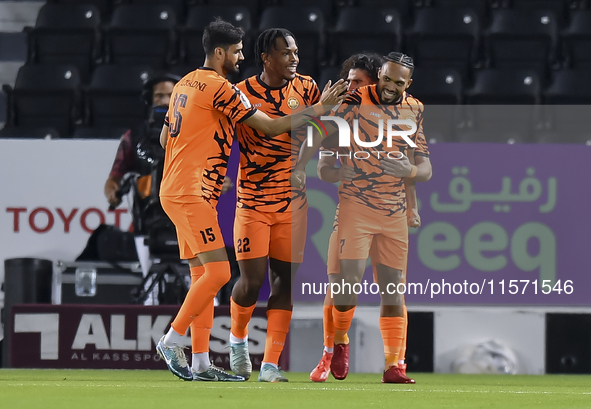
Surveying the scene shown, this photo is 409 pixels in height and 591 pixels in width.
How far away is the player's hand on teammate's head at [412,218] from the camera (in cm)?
520

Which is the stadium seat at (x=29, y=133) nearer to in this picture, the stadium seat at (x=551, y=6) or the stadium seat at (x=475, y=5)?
the stadium seat at (x=475, y=5)

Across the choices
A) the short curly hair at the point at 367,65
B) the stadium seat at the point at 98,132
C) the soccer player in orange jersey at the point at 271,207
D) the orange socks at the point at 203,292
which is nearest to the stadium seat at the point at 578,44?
the stadium seat at the point at 98,132

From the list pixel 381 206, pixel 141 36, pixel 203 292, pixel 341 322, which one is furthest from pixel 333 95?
pixel 141 36

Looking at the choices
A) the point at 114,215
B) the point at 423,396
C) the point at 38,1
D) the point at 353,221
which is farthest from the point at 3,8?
the point at 423,396

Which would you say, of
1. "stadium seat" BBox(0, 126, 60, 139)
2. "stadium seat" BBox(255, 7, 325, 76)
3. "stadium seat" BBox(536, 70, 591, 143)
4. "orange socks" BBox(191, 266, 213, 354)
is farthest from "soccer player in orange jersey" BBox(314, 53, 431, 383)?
"stadium seat" BBox(0, 126, 60, 139)

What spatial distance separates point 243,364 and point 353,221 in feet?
2.96

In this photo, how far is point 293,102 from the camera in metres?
5.05

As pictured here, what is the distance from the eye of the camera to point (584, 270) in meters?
6.32

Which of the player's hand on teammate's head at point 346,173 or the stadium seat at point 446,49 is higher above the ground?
the stadium seat at point 446,49

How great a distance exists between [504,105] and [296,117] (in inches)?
159

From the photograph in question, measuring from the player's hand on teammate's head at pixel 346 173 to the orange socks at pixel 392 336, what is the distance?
728 millimetres

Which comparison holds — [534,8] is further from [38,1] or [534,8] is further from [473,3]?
[38,1]

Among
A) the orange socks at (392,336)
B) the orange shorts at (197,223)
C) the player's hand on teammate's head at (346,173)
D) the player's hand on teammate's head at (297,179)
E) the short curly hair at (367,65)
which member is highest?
the short curly hair at (367,65)

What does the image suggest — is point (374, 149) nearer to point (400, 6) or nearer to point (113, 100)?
point (113, 100)
